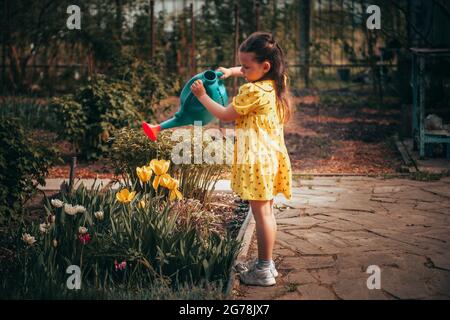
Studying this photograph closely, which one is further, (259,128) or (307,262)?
(307,262)

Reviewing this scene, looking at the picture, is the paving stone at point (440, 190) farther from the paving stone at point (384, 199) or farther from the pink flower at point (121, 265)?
the pink flower at point (121, 265)

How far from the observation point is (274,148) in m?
4.07

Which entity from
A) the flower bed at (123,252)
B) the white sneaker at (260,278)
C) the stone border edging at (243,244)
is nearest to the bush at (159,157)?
the stone border edging at (243,244)

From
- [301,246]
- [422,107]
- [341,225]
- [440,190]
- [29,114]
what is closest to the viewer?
[301,246]

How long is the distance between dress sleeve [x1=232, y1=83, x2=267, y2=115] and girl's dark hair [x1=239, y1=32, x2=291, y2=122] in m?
0.16

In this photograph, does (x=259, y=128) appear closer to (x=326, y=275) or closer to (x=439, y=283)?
(x=326, y=275)

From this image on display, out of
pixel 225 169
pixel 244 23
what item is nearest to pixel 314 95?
pixel 244 23

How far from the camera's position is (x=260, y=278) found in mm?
4008

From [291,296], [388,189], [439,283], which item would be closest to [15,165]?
[291,296]

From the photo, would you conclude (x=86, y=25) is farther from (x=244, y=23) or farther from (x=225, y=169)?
(x=225, y=169)

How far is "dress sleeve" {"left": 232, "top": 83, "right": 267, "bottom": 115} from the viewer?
3967mm

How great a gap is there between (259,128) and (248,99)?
0.19 metres

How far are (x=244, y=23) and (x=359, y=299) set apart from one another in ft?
33.1

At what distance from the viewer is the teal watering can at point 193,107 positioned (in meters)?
4.31
